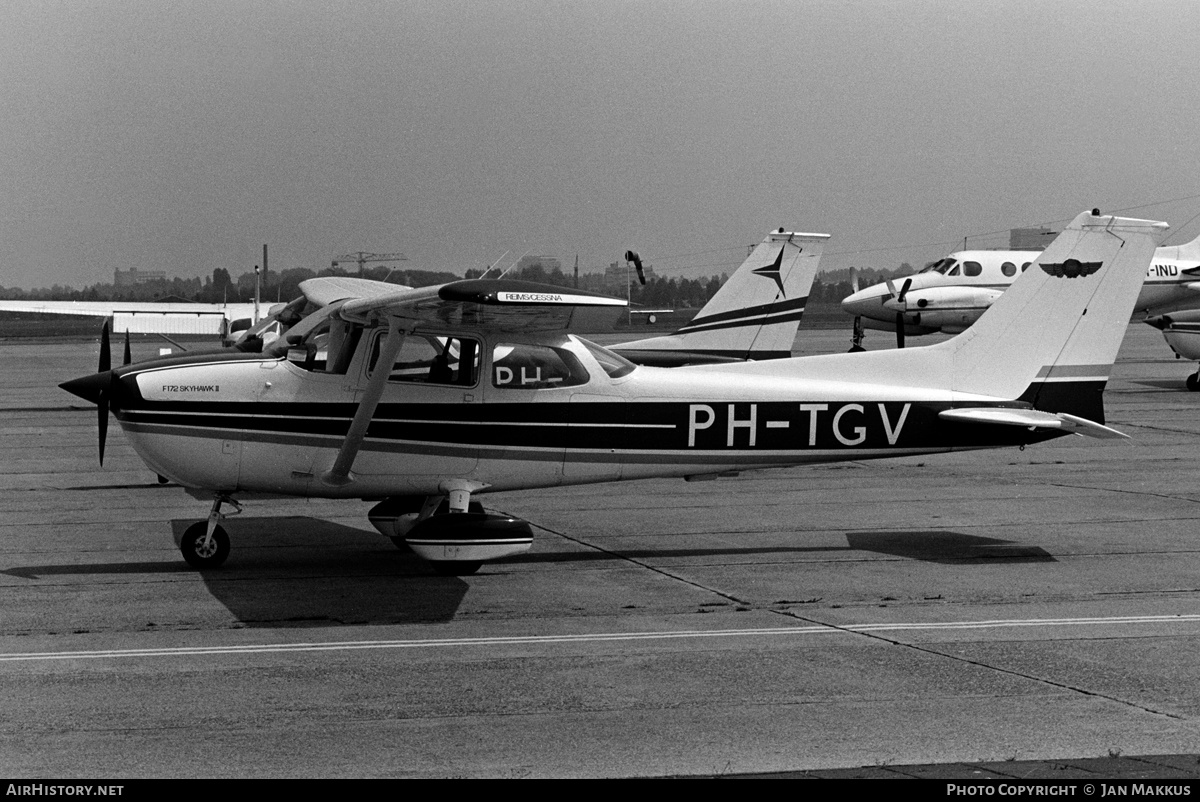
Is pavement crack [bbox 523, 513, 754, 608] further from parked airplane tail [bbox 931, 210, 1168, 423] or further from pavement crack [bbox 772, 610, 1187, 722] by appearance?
parked airplane tail [bbox 931, 210, 1168, 423]

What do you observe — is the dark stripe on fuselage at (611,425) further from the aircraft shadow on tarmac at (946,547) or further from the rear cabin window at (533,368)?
the aircraft shadow on tarmac at (946,547)

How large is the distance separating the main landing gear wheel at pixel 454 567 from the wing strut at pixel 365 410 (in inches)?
40.4

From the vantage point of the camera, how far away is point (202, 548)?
1034cm

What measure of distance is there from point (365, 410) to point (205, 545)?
1.78 metres

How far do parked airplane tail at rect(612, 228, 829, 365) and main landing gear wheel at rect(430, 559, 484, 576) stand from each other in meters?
9.67

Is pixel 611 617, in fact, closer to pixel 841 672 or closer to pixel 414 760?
pixel 841 672

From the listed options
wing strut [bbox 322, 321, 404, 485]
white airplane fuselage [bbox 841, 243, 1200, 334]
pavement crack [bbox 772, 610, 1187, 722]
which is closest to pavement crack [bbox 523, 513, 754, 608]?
pavement crack [bbox 772, 610, 1187, 722]

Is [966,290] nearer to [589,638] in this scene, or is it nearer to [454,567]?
[454,567]

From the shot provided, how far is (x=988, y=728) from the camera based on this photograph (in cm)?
627

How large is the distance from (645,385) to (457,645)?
3.41m

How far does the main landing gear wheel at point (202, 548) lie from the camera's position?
10.3m

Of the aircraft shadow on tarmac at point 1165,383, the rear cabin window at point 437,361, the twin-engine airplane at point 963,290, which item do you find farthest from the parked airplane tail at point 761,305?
the twin-engine airplane at point 963,290

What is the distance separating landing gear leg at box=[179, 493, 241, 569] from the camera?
10336 millimetres

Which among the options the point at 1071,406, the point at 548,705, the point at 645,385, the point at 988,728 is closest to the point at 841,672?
the point at 988,728
